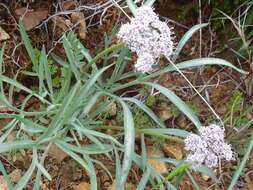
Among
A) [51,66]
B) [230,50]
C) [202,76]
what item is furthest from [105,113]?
[230,50]

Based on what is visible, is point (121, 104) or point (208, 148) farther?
point (121, 104)

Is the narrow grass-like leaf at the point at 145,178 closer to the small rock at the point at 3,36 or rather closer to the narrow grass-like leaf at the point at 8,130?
the narrow grass-like leaf at the point at 8,130

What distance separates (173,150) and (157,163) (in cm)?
9

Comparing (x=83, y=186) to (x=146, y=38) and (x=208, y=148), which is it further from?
(x=146, y=38)

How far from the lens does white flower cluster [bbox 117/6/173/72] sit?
1.28 metres

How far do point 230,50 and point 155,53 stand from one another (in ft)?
3.02

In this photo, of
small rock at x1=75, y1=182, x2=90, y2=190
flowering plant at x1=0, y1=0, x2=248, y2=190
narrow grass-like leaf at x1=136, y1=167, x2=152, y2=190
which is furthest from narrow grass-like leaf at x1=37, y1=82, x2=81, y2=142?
small rock at x1=75, y1=182, x2=90, y2=190

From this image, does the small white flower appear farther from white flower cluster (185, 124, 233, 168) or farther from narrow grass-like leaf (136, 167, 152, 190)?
narrow grass-like leaf (136, 167, 152, 190)

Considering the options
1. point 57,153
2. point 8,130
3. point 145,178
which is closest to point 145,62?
point 145,178

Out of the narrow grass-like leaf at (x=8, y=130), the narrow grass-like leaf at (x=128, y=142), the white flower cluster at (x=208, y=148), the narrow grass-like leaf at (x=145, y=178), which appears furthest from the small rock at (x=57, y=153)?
the white flower cluster at (x=208, y=148)

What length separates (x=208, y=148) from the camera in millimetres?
1357

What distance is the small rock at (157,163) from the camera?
1.99m

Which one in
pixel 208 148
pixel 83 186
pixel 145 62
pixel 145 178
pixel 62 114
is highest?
pixel 145 62

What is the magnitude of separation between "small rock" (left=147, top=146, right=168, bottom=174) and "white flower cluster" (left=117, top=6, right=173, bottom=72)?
765 millimetres
